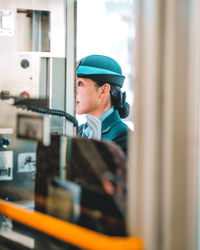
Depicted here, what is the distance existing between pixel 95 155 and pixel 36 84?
108 centimetres

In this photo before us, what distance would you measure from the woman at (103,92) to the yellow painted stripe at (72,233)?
1.46 metres

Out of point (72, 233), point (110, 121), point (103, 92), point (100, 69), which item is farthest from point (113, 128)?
point (72, 233)

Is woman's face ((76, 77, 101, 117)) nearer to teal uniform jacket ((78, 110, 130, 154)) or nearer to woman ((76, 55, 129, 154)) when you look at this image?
woman ((76, 55, 129, 154))

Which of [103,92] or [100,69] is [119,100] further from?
[100,69]

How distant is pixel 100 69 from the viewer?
3453mm

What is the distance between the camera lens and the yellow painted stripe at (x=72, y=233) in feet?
4.92

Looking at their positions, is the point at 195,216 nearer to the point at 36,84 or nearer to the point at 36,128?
the point at 36,128

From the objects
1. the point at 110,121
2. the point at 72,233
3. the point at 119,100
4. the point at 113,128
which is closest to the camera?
the point at 72,233

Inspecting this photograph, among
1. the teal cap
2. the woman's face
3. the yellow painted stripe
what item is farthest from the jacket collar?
the yellow painted stripe

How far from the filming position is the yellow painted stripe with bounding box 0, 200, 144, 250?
4.92 ft

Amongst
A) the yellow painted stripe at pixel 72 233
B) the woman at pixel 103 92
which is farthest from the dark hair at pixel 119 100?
the yellow painted stripe at pixel 72 233

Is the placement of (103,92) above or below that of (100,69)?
below

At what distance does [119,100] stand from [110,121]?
10.7 inches

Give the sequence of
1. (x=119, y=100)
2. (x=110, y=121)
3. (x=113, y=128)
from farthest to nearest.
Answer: (x=119, y=100) → (x=110, y=121) → (x=113, y=128)
